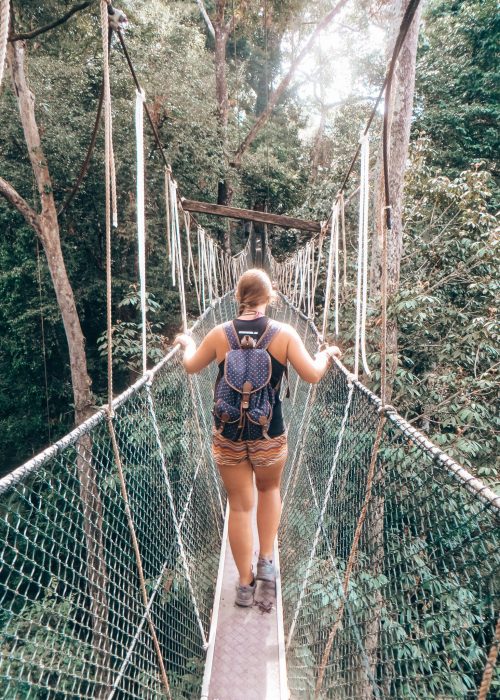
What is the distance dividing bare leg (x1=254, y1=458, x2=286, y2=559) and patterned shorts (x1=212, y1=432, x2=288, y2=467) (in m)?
0.03

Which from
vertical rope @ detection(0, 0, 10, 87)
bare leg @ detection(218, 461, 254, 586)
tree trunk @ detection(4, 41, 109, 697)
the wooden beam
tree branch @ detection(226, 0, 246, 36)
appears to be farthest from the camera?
tree branch @ detection(226, 0, 246, 36)

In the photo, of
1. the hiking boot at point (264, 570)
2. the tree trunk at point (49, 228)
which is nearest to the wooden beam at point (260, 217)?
the tree trunk at point (49, 228)

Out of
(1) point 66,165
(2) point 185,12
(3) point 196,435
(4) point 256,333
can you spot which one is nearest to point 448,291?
(3) point 196,435

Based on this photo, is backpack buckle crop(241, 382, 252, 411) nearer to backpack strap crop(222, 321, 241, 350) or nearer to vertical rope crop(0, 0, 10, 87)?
backpack strap crop(222, 321, 241, 350)

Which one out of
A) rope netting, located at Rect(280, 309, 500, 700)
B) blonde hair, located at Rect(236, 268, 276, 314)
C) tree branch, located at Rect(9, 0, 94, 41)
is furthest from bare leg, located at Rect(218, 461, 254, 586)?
tree branch, located at Rect(9, 0, 94, 41)

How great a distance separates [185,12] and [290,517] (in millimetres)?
9569

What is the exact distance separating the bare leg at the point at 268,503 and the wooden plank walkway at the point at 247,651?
0.40ft

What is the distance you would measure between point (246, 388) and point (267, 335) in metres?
0.13

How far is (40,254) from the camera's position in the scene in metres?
5.95

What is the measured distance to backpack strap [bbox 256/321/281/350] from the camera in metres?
1.05

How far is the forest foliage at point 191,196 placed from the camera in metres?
3.06

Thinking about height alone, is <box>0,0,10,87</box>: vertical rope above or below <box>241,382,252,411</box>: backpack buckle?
above

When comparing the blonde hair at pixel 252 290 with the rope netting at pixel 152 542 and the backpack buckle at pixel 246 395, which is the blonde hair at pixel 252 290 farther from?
the rope netting at pixel 152 542

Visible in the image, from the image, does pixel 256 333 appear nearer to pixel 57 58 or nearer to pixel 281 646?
pixel 281 646
